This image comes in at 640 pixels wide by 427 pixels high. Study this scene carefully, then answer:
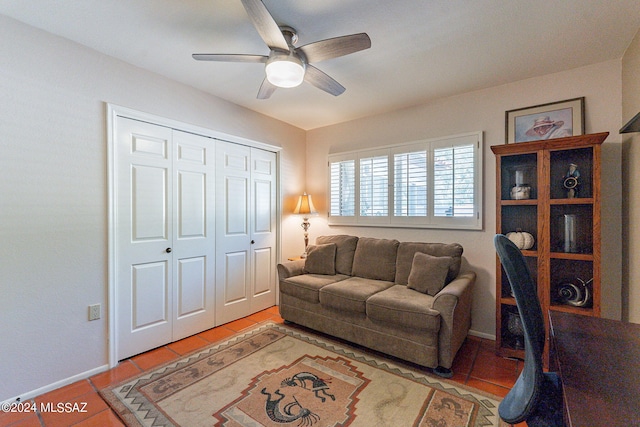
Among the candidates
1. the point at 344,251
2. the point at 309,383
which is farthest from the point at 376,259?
the point at 309,383

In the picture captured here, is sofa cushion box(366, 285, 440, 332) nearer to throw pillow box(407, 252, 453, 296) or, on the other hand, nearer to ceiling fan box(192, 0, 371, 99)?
throw pillow box(407, 252, 453, 296)

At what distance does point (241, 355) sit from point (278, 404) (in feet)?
2.50

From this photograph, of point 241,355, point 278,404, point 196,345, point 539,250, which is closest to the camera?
point 278,404

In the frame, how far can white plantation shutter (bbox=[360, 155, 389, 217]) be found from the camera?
3.43 metres

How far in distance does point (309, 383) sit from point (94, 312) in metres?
1.80

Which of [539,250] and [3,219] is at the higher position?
[3,219]

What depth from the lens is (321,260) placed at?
3246mm

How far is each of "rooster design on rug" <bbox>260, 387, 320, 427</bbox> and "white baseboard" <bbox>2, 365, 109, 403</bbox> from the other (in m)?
1.46

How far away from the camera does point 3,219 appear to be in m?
1.78

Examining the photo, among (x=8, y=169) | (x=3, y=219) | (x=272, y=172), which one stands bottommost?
(x=3, y=219)

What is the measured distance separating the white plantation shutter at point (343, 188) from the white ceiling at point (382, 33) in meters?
1.26

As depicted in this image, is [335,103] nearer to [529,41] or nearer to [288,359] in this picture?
[529,41]

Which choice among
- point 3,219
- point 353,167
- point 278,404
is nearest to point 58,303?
point 3,219

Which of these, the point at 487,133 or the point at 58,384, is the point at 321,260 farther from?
the point at 58,384
